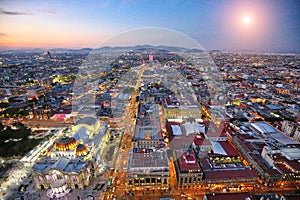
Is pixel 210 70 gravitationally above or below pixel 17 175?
above

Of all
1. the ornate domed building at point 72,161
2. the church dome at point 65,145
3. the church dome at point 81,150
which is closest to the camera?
the ornate domed building at point 72,161

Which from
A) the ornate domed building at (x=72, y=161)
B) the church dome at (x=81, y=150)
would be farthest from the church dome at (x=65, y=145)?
the church dome at (x=81, y=150)

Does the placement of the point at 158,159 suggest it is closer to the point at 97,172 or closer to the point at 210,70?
the point at 97,172

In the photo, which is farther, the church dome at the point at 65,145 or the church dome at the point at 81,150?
the church dome at the point at 81,150

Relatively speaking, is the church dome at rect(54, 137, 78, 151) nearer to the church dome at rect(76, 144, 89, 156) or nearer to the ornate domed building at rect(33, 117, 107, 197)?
the ornate domed building at rect(33, 117, 107, 197)

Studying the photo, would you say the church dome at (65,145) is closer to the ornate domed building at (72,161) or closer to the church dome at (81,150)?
the ornate domed building at (72,161)

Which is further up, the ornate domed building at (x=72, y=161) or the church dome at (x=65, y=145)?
the church dome at (x=65, y=145)

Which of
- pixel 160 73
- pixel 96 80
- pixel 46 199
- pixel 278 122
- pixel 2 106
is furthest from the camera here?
pixel 160 73

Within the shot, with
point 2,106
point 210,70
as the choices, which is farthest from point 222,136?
point 210,70
